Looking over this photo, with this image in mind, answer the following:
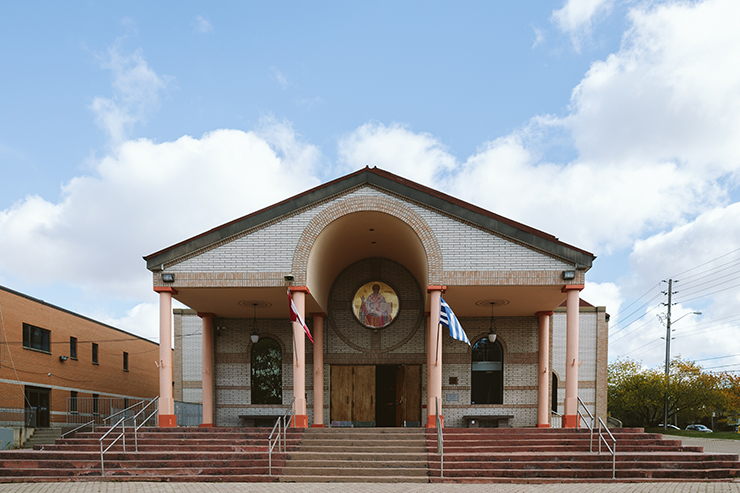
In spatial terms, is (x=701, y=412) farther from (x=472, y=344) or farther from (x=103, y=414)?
(x=103, y=414)

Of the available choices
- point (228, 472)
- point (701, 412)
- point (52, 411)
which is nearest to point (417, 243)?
point (228, 472)

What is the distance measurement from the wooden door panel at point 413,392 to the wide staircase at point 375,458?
216 inches

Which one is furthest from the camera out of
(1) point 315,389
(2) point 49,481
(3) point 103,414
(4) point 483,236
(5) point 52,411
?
(3) point 103,414

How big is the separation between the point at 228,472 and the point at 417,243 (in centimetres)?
748

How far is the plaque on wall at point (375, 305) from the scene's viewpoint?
20.7 m

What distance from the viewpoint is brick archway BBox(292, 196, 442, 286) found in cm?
1627

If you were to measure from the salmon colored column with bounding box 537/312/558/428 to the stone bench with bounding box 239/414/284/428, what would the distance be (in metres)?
8.37

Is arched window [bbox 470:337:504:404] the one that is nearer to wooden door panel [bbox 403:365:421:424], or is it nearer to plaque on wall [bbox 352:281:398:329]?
wooden door panel [bbox 403:365:421:424]

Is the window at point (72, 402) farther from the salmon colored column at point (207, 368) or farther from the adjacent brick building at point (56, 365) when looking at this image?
the salmon colored column at point (207, 368)

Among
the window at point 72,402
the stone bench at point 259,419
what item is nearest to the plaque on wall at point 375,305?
the stone bench at point 259,419

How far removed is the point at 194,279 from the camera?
1645cm

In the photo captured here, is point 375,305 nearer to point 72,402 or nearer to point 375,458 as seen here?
point 375,458

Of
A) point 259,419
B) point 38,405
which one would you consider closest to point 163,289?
point 259,419

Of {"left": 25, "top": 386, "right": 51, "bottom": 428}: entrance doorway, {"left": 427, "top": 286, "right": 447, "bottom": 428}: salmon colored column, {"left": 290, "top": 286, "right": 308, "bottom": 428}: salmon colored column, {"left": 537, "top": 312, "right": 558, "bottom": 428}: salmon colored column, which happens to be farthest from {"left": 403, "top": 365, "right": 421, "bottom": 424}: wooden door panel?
{"left": 25, "top": 386, "right": 51, "bottom": 428}: entrance doorway
